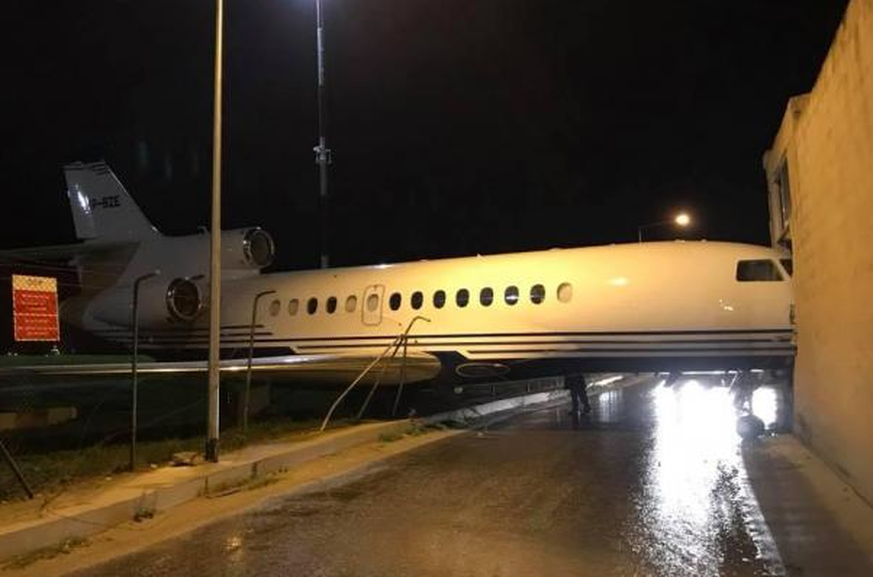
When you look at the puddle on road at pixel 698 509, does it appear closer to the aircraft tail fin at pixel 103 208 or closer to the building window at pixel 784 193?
the building window at pixel 784 193

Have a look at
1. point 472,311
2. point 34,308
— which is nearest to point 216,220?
point 34,308

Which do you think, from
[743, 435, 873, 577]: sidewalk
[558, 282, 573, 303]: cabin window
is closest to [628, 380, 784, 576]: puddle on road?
[743, 435, 873, 577]: sidewalk

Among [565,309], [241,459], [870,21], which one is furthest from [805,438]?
[241,459]

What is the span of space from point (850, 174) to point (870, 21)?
1611 millimetres

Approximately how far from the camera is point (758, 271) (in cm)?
1455

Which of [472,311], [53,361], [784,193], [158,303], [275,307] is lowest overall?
[53,361]

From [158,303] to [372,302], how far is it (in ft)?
19.3

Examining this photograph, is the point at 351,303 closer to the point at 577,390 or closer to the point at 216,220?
the point at 577,390

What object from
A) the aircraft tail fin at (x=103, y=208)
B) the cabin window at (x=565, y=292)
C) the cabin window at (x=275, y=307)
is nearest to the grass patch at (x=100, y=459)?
the cabin window at (x=565, y=292)

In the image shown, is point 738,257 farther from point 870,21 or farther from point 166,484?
point 166,484

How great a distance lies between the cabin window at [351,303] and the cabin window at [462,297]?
280 centimetres

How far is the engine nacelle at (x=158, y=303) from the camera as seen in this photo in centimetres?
2112

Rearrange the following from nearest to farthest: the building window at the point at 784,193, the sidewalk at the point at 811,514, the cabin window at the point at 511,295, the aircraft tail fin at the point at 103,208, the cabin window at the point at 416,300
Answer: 1. the sidewalk at the point at 811,514
2. the building window at the point at 784,193
3. the cabin window at the point at 511,295
4. the cabin window at the point at 416,300
5. the aircraft tail fin at the point at 103,208

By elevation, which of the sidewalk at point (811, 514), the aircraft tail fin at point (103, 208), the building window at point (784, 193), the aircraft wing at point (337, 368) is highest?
the aircraft tail fin at point (103, 208)
